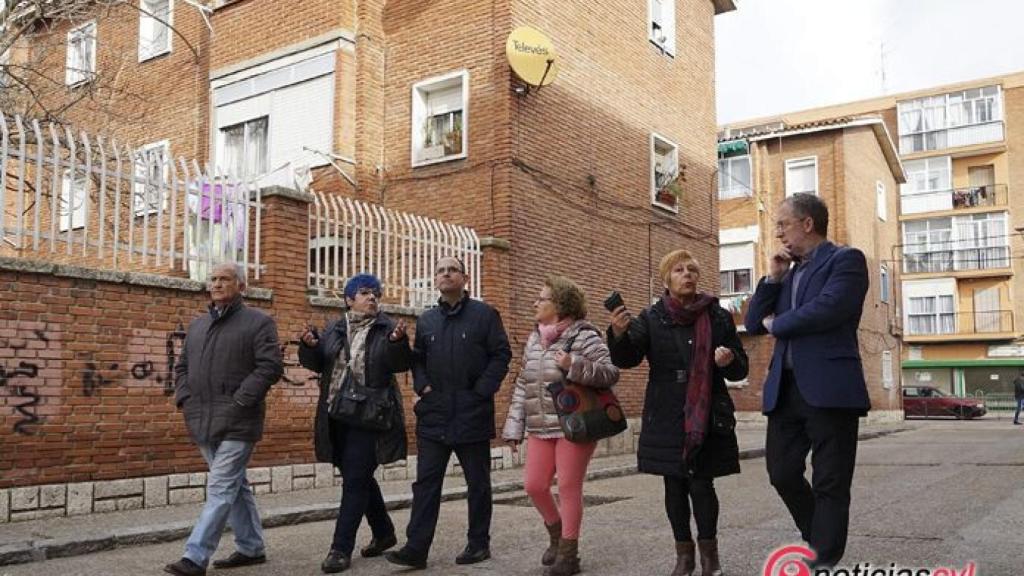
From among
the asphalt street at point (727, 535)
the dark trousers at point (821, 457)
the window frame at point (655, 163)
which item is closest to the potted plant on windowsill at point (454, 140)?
the window frame at point (655, 163)

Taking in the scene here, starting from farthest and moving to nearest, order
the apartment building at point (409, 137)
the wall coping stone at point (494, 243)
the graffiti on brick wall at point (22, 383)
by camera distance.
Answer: the wall coping stone at point (494, 243), the apartment building at point (409, 137), the graffiti on brick wall at point (22, 383)

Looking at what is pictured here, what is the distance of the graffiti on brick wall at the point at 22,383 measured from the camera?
7914 mm

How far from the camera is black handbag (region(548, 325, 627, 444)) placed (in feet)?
18.1

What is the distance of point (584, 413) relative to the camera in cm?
555

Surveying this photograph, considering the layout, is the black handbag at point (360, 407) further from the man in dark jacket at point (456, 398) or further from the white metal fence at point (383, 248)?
the white metal fence at point (383, 248)

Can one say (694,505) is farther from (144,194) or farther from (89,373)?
(144,194)

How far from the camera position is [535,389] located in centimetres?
584

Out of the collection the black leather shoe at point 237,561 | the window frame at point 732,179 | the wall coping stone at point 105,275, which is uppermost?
the window frame at point 732,179

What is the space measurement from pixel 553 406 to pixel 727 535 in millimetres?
2041

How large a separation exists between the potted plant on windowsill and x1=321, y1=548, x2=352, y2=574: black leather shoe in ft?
30.6

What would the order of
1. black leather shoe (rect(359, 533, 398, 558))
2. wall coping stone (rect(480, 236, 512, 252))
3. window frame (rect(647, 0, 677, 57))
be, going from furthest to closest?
window frame (rect(647, 0, 677, 57)) → wall coping stone (rect(480, 236, 512, 252)) → black leather shoe (rect(359, 533, 398, 558))

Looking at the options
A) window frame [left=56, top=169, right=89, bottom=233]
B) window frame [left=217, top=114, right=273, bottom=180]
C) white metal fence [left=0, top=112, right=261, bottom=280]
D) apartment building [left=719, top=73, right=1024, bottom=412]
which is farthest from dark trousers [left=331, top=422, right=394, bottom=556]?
apartment building [left=719, top=73, right=1024, bottom=412]

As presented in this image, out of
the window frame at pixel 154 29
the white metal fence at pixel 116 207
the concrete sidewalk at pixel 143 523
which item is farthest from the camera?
the window frame at pixel 154 29

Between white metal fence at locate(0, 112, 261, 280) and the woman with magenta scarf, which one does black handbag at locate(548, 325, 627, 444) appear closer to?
the woman with magenta scarf
